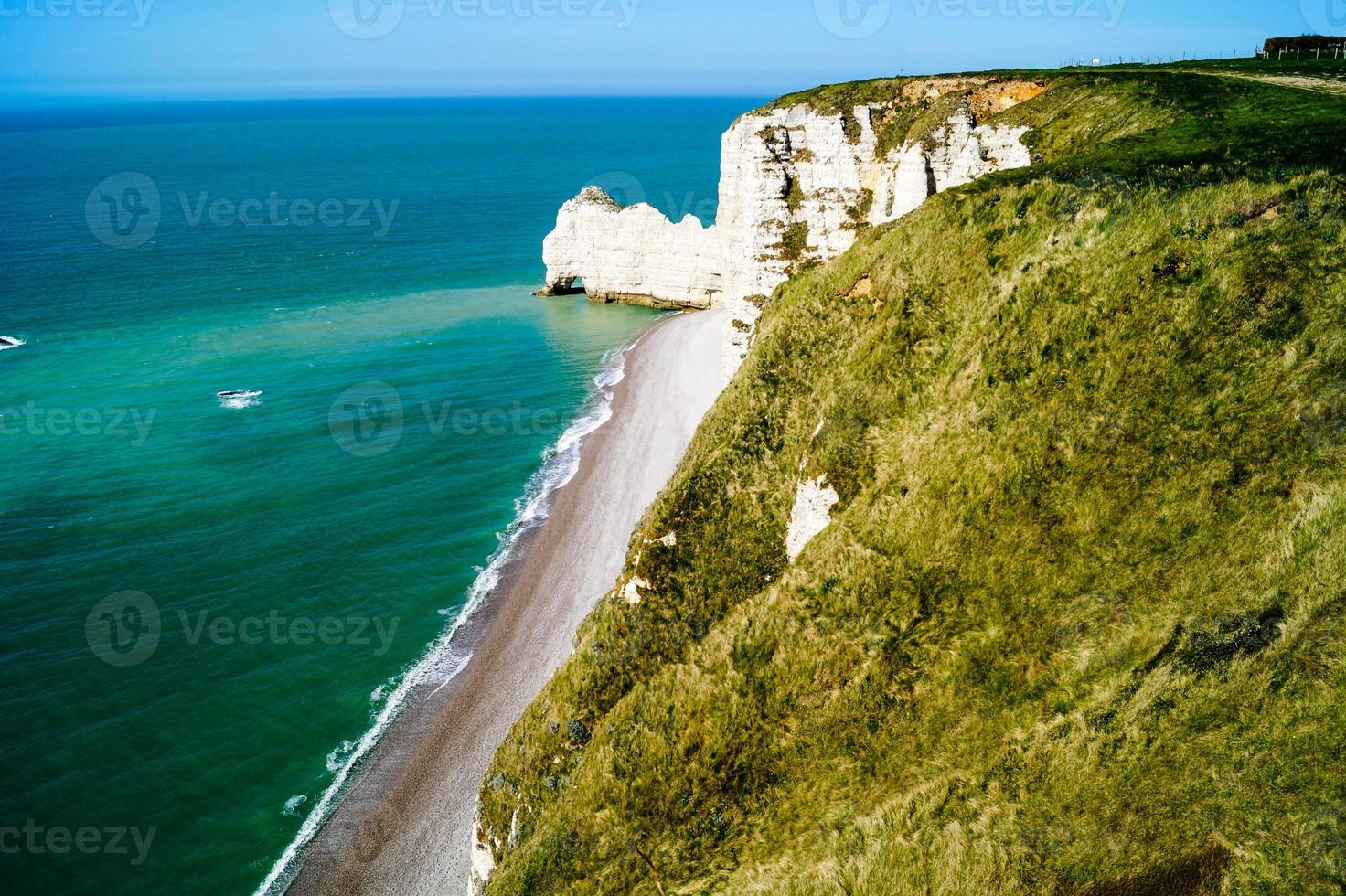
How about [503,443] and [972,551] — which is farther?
[503,443]

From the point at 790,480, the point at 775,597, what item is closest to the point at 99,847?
the point at 775,597

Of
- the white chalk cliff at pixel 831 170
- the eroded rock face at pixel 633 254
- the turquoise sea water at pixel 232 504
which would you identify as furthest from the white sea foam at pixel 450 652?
the eroded rock face at pixel 633 254

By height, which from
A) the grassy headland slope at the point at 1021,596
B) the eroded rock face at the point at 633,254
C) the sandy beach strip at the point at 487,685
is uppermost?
the eroded rock face at the point at 633,254

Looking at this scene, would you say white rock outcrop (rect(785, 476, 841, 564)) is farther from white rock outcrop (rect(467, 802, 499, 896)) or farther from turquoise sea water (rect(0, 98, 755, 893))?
turquoise sea water (rect(0, 98, 755, 893))

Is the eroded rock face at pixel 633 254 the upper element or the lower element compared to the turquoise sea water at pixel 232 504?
upper

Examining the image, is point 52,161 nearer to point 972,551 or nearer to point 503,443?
point 503,443


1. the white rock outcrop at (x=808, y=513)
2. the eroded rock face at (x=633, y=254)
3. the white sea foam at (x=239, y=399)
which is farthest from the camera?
the eroded rock face at (x=633, y=254)

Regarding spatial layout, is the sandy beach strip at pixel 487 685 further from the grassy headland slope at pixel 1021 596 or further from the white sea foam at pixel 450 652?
the grassy headland slope at pixel 1021 596
